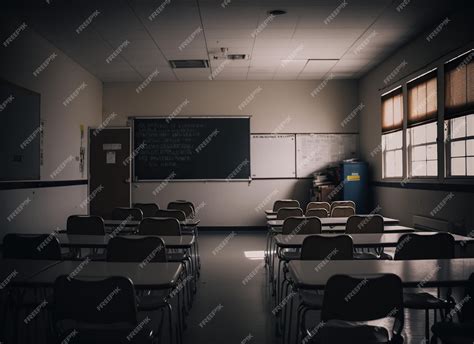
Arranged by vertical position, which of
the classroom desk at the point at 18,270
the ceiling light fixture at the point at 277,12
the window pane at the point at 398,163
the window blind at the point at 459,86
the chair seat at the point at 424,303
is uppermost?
the ceiling light fixture at the point at 277,12

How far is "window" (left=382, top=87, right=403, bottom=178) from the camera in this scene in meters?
6.93

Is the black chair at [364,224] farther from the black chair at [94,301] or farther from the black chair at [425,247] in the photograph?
the black chair at [94,301]

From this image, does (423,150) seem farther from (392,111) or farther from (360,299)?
(360,299)

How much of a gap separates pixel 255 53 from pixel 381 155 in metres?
3.00

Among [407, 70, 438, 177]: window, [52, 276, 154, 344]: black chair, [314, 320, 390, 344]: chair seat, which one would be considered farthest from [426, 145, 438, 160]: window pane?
[52, 276, 154, 344]: black chair

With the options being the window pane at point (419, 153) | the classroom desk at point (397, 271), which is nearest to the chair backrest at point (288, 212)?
the window pane at point (419, 153)

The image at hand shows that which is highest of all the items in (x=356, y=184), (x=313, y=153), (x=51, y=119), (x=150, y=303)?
(x=51, y=119)

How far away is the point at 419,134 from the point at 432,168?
731 millimetres

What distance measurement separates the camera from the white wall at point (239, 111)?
346 inches

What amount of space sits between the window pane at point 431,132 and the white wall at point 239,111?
279 centimetres

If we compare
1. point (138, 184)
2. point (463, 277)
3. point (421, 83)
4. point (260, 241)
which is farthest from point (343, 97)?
point (463, 277)

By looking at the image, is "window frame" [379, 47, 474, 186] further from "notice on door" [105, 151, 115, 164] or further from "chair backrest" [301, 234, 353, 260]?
"notice on door" [105, 151, 115, 164]

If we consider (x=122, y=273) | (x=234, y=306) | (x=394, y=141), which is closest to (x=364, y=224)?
(x=234, y=306)

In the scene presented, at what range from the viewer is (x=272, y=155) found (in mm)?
8797
